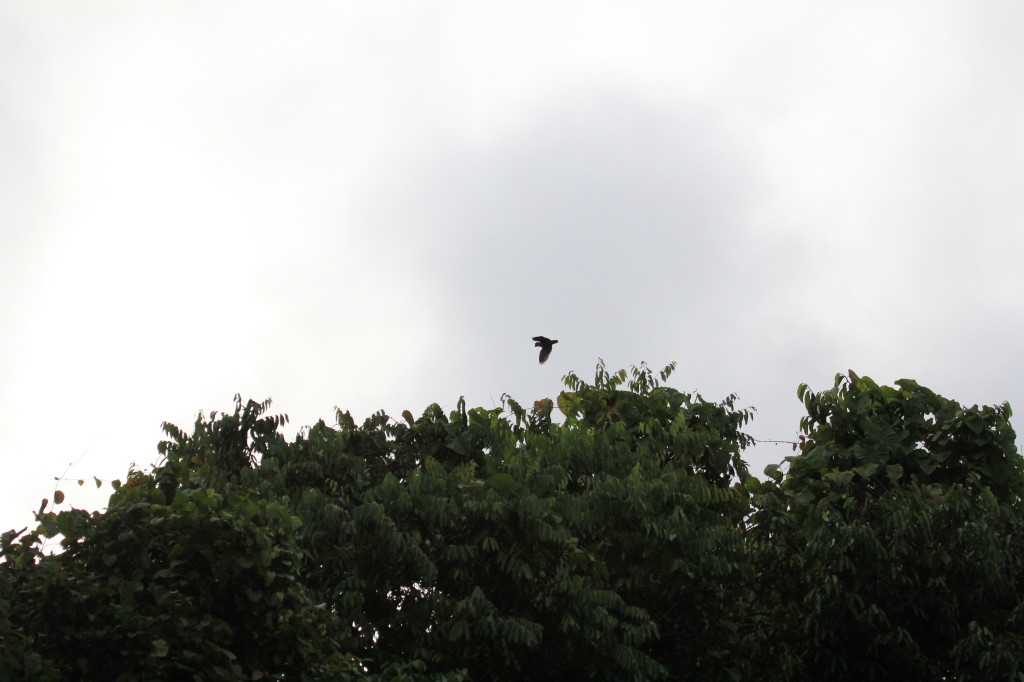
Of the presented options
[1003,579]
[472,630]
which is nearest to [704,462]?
[1003,579]

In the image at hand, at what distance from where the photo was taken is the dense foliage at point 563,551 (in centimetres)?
871

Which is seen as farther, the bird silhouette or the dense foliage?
the bird silhouette

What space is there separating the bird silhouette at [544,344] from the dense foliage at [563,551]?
1.04 m

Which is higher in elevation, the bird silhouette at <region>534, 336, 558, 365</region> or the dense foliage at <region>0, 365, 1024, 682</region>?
the bird silhouette at <region>534, 336, 558, 365</region>

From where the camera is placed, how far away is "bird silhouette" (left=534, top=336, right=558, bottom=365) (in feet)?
53.1

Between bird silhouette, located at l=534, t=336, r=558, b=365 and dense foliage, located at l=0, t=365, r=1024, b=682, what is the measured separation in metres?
1.04

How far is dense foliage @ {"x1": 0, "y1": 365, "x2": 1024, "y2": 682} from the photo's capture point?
8.71m

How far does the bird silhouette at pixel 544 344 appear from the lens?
53.1ft

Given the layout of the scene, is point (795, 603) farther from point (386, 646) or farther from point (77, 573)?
point (77, 573)

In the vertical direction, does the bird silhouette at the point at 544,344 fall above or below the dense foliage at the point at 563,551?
above

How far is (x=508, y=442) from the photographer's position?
50.5ft

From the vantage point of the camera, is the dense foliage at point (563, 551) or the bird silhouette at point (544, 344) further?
the bird silhouette at point (544, 344)

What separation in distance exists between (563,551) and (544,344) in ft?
13.5

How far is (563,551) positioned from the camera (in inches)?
507
